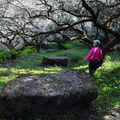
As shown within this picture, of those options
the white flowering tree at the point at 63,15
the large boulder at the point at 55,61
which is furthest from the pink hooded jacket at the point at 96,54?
the large boulder at the point at 55,61

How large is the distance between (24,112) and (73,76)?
184 centimetres

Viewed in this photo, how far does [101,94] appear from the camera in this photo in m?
5.01

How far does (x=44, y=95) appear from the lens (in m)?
3.12

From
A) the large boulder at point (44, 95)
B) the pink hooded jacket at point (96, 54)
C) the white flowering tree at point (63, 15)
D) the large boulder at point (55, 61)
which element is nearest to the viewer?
the large boulder at point (44, 95)

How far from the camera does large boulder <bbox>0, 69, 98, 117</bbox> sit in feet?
9.80

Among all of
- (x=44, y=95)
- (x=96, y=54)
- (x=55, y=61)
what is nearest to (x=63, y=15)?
(x=55, y=61)

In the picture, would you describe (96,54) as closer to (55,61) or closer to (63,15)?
(55,61)

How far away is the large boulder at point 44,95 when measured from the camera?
2988mm

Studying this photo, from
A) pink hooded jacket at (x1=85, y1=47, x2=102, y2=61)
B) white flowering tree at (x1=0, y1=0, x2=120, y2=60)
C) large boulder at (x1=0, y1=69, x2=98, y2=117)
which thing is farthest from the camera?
white flowering tree at (x1=0, y1=0, x2=120, y2=60)

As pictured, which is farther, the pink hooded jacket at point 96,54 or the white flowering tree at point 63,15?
the white flowering tree at point 63,15

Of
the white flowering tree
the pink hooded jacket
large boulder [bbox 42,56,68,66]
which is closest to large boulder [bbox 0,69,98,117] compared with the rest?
the pink hooded jacket

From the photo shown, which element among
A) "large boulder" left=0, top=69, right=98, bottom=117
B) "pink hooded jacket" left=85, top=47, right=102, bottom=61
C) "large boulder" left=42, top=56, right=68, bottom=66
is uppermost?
"pink hooded jacket" left=85, top=47, right=102, bottom=61

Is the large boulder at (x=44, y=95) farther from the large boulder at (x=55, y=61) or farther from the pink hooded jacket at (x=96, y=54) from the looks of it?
the large boulder at (x=55, y=61)

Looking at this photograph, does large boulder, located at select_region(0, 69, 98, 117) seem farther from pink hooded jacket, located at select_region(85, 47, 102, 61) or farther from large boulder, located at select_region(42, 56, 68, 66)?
large boulder, located at select_region(42, 56, 68, 66)
